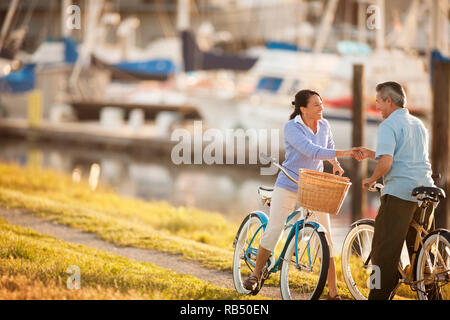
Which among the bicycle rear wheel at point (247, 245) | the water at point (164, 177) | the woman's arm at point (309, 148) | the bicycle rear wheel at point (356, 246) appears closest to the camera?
the woman's arm at point (309, 148)

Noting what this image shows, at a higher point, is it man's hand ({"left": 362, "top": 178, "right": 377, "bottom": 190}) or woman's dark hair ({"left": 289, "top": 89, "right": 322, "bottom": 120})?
woman's dark hair ({"left": 289, "top": 89, "right": 322, "bottom": 120})

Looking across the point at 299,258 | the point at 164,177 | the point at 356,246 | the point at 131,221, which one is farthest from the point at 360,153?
the point at 164,177

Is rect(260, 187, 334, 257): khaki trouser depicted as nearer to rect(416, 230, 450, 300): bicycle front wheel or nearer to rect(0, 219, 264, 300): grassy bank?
rect(0, 219, 264, 300): grassy bank

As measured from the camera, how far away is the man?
207 inches

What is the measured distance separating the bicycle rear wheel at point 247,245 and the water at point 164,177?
9.64m

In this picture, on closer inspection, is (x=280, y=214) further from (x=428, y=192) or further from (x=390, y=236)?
(x=428, y=192)

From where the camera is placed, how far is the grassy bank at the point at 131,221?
8.16 metres

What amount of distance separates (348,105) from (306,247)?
785 inches

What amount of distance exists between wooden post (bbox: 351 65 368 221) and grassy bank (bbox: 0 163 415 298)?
2.05m

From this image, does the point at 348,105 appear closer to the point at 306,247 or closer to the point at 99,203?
the point at 99,203

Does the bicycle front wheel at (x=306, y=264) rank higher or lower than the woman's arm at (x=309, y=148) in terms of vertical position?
lower

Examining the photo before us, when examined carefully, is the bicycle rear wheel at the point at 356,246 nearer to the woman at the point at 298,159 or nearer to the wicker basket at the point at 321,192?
the woman at the point at 298,159

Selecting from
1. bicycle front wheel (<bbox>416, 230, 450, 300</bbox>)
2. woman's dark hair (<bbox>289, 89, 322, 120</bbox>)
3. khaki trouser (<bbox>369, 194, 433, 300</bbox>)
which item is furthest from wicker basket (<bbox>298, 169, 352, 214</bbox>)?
bicycle front wheel (<bbox>416, 230, 450, 300</bbox>)

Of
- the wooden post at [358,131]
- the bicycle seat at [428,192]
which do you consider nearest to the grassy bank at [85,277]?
the bicycle seat at [428,192]
